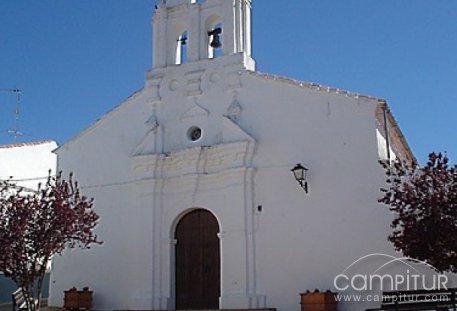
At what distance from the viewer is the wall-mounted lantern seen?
49.1 feet

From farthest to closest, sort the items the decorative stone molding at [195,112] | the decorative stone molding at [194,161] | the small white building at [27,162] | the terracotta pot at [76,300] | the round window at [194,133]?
the small white building at [27,162]
the round window at [194,133]
the decorative stone molding at [195,112]
the terracotta pot at [76,300]
the decorative stone molding at [194,161]

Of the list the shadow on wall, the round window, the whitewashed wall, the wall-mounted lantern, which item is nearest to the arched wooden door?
the whitewashed wall

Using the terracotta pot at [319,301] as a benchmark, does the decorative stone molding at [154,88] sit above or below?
above

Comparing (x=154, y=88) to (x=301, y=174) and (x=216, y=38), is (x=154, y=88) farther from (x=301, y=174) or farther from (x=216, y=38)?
(x=301, y=174)

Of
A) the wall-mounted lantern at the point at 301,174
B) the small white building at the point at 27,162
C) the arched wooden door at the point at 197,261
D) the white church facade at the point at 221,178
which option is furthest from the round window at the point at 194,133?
the small white building at the point at 27,162

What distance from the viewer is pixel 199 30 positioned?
17578 millimetres

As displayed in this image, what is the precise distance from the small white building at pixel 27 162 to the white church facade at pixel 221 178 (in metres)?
4.11

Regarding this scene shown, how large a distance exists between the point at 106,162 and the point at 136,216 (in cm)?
188

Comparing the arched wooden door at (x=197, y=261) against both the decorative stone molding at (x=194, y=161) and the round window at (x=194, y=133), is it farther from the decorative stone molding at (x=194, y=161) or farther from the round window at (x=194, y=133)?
the round window at (x=194, y=133)

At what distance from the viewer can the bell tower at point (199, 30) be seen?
17.1m

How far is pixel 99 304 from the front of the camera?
55.9ft

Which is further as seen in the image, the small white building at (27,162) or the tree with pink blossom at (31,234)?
the small white building at (27,162)

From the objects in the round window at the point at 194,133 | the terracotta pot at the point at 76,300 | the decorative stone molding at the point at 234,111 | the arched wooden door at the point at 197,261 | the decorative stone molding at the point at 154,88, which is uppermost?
the decorative stone molding at the point at 154,88

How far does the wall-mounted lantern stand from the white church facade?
0.55 feet
